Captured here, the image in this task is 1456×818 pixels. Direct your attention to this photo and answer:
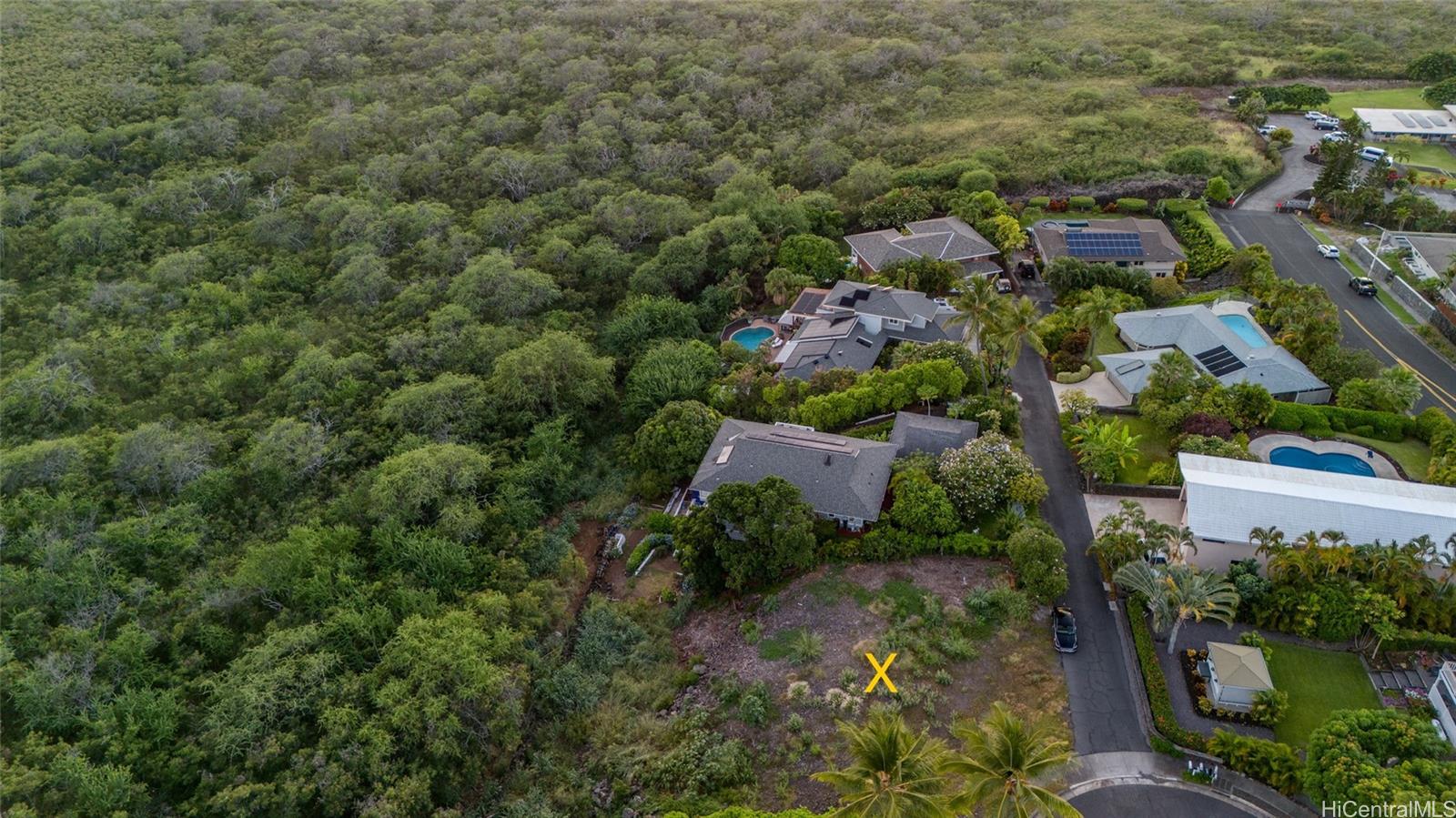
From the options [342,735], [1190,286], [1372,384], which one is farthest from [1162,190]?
[342,735]

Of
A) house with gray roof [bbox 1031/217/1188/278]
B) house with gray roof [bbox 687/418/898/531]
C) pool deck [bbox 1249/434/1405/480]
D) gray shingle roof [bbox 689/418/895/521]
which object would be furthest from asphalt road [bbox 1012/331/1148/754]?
house with gray roof [bbox 1031/217/1188/278]

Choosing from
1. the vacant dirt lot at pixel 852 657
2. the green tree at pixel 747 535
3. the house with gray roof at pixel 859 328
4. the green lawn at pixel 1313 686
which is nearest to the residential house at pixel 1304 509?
the green lawn at pixel 1313 686

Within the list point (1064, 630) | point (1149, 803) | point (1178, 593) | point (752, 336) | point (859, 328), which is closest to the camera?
point (1149, 803)

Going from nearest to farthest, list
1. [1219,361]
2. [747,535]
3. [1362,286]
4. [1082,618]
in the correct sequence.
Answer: [1082,618] → [747,535] → [1219,361] → [1362,286]

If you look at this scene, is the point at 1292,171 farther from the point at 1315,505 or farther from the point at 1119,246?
the point at 1315,505

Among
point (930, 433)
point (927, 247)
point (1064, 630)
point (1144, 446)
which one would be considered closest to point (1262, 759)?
point (1064, 630)

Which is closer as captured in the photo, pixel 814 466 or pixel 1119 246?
pixel 814 466

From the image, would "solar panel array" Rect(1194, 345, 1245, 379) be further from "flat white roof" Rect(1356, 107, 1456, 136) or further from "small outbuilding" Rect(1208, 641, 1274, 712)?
"flat white roof" Rect(1356, 107, 1456, 136)
